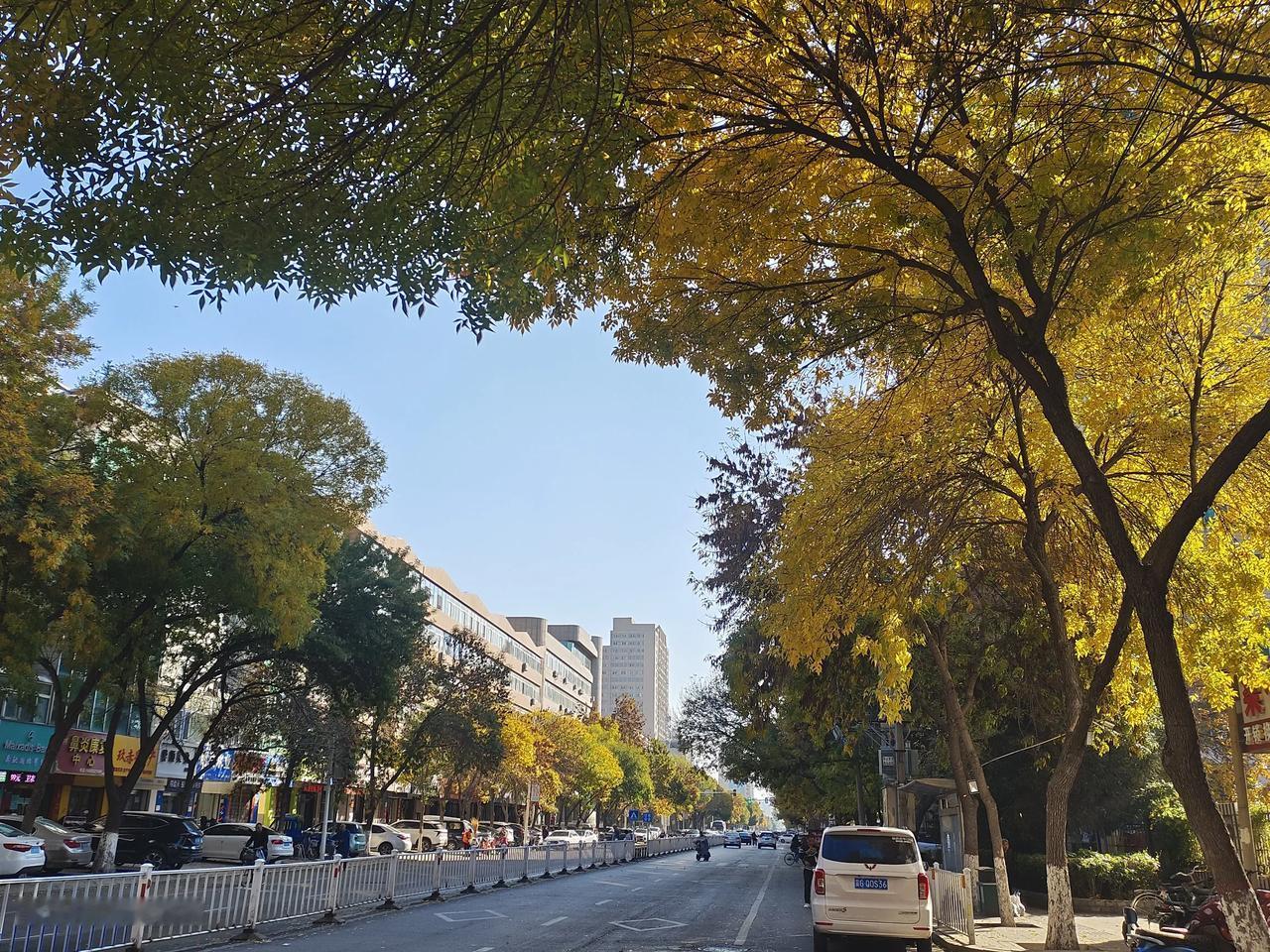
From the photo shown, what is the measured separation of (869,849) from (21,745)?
3604 centimetres

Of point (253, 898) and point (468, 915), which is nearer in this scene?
point (253, 898)

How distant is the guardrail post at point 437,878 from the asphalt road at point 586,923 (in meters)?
0.39

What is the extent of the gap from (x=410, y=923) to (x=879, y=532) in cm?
1013

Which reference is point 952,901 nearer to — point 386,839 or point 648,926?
point 648,926

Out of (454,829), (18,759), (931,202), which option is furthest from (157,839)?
(931,202)

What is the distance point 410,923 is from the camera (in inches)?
605

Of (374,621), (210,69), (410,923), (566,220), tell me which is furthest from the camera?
(374,621)

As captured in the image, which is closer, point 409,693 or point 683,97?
point 683,97

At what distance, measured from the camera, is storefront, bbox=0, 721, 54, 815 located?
35406mm

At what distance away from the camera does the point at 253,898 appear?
13.5 m

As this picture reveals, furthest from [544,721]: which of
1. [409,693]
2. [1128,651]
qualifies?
[1128,651]

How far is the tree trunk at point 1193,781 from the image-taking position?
703 centimetres

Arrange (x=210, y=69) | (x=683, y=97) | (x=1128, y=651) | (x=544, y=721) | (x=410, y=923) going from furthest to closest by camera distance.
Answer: (x=544, y=721) → (x=410, y=923) → (x=1128, y=651) → (x=683, y=97) → (x=210, y=69)

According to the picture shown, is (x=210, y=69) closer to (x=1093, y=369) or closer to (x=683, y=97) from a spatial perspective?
(x=683, y=97)
